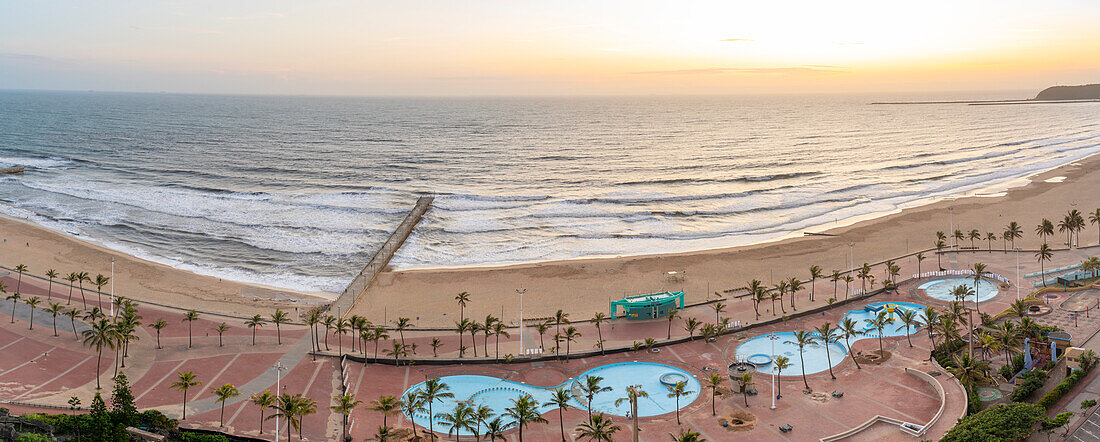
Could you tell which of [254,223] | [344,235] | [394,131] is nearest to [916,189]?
[344,235]

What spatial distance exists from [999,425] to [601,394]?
17545mm

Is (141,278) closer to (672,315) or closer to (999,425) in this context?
(672,315)

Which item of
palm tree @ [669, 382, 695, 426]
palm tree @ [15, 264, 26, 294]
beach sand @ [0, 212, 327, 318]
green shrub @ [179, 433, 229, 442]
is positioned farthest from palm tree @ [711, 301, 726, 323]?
palm tree @ [15, 264, 26, 294]

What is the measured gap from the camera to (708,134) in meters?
177

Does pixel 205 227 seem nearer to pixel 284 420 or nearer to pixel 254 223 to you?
pixel 254 223

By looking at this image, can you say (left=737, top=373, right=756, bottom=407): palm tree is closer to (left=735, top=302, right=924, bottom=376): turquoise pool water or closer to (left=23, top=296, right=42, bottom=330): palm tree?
(left=735, top=302, right=924, bottom=376): turquoise pool water

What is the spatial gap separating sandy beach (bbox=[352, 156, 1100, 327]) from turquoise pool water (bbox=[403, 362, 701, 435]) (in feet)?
33.9

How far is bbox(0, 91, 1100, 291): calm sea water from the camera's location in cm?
6944

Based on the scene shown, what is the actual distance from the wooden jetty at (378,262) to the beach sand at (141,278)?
2.80 m

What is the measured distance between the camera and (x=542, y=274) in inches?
2350

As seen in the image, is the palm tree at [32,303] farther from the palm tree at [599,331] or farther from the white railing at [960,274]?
the white railing at [960,274]

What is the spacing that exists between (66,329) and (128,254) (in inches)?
946

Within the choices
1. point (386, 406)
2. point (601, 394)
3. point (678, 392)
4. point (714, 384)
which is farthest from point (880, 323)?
point (386, 406)

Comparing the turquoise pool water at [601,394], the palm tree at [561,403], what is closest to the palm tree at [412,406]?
the turquoise pool water at [601,394]
